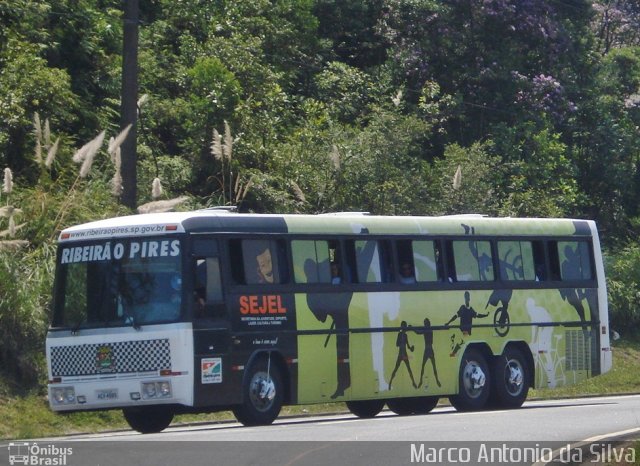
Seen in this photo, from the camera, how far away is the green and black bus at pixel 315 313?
16562 mm

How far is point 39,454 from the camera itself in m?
13.0

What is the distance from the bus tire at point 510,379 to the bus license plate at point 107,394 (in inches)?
287

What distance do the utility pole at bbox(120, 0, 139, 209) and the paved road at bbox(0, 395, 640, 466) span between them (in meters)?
6.73

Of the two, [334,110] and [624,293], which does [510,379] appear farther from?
[624,293]

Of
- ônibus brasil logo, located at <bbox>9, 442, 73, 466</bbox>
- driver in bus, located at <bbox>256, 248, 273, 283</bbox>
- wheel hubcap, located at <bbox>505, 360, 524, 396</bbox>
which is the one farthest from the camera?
wheel hubcap, located at <bbox>505, 360, 524, 396</bbox>

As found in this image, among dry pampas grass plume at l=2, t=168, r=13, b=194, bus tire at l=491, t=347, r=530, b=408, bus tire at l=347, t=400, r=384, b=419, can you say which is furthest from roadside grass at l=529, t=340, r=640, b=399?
dry pampas grass plume at l=2, t=168, r=13, b=194

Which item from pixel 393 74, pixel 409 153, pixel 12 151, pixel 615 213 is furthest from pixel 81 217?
pixel 615 213

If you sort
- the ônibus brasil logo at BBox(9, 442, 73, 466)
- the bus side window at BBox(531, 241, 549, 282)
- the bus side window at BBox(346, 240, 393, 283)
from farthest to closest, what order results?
A: the bus side window at BBox(531, 241, 549, 282) → the bus side window at BBox(346, 240, 393, 283) → the ônibus brasil logo at BBox(9, 442, 73, 466)

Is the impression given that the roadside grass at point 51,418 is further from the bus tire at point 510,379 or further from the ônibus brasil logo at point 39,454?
the ônibus brasil logo at point 39,454

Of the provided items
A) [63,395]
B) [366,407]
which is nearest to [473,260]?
[366,407]

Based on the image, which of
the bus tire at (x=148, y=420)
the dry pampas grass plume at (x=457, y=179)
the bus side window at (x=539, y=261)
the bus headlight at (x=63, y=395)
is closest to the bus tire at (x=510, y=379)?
the bus side window at (x=539, y=261)

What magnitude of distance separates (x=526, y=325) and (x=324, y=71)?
14.5 m

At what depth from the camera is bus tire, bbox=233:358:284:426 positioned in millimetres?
17219

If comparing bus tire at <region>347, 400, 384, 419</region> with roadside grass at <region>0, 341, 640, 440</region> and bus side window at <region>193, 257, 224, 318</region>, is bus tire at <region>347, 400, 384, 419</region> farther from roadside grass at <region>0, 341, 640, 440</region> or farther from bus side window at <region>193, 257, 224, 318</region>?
bus side window at <region>193, 257, 224, 318</region>
